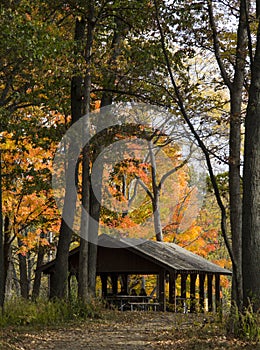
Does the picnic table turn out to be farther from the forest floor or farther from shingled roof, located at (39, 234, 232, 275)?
the forest floor

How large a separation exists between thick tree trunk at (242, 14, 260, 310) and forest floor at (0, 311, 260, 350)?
108cm

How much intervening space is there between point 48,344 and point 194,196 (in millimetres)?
23567

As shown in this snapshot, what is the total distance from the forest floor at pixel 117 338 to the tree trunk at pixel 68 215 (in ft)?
11.9

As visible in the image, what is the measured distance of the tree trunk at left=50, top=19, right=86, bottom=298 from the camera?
18.6 meters

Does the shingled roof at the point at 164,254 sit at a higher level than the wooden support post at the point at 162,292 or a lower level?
higher

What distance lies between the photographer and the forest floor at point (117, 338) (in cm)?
1030

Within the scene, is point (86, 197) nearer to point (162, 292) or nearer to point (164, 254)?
point (162, 292)

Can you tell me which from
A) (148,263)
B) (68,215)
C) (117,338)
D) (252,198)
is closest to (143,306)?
(148,263)

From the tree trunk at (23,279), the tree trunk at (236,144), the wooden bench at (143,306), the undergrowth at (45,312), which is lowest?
the wooden bench at (143,306)

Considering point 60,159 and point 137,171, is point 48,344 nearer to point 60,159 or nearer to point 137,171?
point 60,159

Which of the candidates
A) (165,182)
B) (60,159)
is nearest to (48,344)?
(60,159)

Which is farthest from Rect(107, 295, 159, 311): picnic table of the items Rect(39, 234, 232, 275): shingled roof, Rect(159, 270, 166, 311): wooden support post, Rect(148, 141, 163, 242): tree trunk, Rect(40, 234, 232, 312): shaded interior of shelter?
Rect(148, 141, 163, 242): tree trunk

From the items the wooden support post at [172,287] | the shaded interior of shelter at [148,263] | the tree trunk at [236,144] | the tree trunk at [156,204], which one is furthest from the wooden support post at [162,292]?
the tree trunk at [236,144]

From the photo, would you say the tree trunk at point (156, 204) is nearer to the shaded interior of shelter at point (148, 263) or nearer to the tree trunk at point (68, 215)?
the shaded interior of shelter at point (148, 263)
